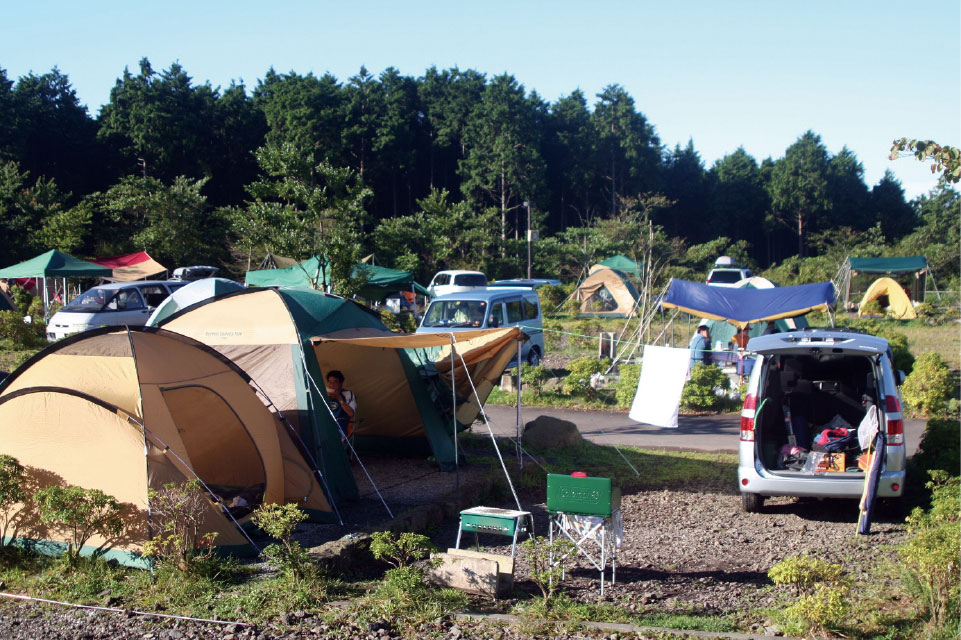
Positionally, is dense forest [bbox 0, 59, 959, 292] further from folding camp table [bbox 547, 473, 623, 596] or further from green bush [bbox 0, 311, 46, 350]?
folding camp table [bbox 547, 473, 623, 596]

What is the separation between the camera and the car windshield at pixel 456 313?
55.2 ft

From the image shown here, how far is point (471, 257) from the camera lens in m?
42.5

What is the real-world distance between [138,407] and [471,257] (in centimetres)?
3644

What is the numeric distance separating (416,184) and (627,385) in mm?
47144

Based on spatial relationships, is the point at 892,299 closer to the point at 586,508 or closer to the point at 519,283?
the point at 519,283

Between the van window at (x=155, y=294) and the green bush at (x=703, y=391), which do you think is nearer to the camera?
the green bush at (x=703, y=391)

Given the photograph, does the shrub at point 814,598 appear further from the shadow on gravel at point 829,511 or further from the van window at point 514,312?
the van window at point 514,312

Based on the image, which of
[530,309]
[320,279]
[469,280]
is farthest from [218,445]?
[469,280]

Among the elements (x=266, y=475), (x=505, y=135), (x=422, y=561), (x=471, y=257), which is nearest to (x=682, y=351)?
(x=422, y=561)

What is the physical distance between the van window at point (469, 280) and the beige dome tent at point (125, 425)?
23705mm

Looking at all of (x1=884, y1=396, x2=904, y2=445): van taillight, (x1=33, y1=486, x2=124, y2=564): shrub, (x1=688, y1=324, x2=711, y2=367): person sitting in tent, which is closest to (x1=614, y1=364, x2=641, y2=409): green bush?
(x1=688, y1=324, x2=711, y2=367): person sitting in tent

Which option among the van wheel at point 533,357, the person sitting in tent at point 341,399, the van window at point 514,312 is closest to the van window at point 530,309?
the van window at point 514,312

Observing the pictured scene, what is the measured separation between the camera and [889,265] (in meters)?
32.4

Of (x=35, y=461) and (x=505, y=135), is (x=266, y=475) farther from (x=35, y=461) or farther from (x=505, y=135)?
(x=505, y=135)
